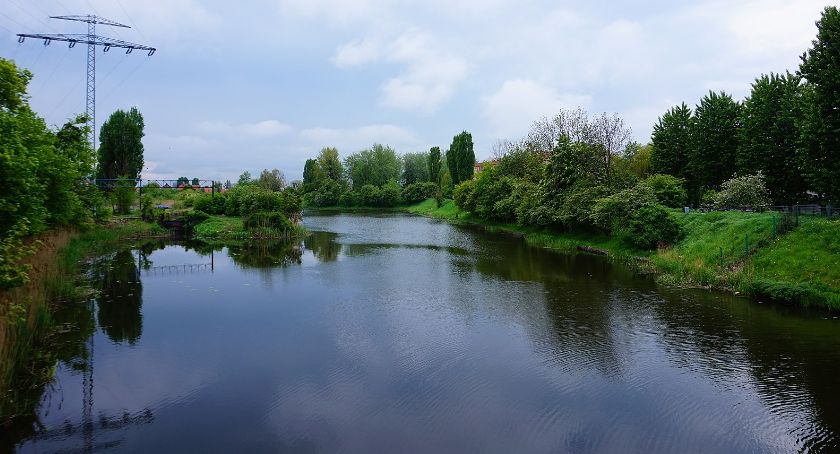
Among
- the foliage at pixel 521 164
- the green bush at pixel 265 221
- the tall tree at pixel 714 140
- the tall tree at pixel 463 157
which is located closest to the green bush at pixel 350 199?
the tall tree at pixel 463 157

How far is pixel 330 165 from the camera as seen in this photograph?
404ft

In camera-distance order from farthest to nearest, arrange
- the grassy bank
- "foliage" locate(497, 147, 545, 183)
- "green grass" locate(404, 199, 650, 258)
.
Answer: "foliage" locate(497, 147, 545, 183) < the grassy bank < "green grass" locate(404, 199, 650, 258)

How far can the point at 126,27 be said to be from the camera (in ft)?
165

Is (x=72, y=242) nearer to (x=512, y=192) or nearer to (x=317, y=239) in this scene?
(x=317, y=239)

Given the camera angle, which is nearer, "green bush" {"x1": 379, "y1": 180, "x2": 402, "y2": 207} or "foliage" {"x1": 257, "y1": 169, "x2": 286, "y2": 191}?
"foliage" {"x1": 257, "y1": 169, "x2": 286, "y2": 191}

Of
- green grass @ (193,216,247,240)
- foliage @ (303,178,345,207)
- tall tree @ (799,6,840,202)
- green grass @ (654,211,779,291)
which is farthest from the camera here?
foliage @ (303,178,345,207)

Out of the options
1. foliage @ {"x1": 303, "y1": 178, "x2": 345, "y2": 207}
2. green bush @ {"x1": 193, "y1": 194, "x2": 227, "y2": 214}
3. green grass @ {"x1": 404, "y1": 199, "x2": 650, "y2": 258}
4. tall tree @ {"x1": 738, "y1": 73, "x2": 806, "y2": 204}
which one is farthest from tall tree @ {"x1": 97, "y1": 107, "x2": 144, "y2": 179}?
tall tree @ {"x1": 738, "y1": 73, "x2": 806, "y2": 204}

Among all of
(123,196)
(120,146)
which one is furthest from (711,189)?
(120,146)

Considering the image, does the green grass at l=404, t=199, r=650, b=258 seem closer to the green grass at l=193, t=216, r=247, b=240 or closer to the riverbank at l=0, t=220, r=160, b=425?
the green grass at l=193, t=216, r=247, b=240

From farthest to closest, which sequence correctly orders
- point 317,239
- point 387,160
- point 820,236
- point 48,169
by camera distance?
point 387,160
point 317,239
point 820,236
point 48,169

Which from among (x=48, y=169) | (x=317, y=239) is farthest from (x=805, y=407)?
(x=317, y=239)

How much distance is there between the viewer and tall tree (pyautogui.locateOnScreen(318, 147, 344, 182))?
403 ft

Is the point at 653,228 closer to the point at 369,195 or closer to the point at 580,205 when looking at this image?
the point at 580,205

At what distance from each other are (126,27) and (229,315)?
44.9 metres
